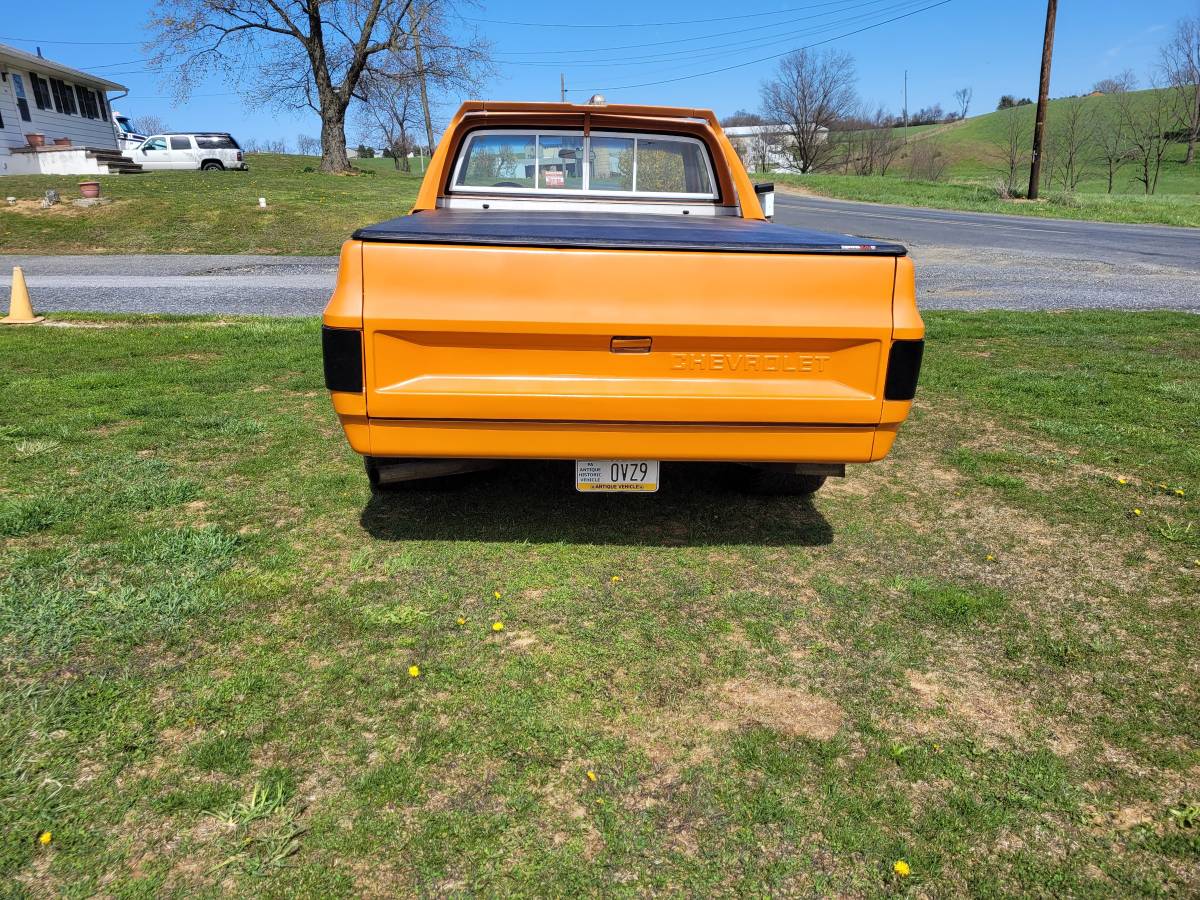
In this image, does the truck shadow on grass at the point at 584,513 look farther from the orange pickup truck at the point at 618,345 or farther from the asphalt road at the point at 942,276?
the asphalt road at the point at 942,276

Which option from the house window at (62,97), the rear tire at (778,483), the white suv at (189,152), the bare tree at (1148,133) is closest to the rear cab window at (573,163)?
the rear tire at (778,483)

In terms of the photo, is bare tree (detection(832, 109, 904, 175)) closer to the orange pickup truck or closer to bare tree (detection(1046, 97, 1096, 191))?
bare tree (detection(1046, 97, 1096, 191))

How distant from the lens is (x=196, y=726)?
7.95 ft

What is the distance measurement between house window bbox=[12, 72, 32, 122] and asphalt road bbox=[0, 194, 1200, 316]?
20.9 metres

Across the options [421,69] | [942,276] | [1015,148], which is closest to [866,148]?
[1015,148]

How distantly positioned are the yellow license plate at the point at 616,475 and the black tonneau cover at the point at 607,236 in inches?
34.9

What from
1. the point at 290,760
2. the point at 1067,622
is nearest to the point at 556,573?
the point at 290,760

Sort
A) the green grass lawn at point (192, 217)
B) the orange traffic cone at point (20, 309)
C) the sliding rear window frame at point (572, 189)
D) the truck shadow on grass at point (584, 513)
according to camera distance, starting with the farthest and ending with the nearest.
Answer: the green grass lawn at point (192, 217) → the orange traffic cone at point (20, 309) → the sliding rear window frame at point (572, 189) → the truck shadow on grass at point (584, 513)

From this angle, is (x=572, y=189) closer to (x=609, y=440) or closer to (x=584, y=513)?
(x=584, y=513)

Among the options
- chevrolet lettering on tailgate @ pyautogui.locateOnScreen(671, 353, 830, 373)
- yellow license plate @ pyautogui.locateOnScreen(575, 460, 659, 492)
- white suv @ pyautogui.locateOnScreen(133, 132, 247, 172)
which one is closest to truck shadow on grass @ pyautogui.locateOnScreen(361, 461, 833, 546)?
yellow license plate @ pyautogui.locateOnScreen(575, 460, 659, 492)

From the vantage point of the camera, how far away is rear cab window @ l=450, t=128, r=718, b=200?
503cm

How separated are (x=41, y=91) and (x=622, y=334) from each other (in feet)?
128

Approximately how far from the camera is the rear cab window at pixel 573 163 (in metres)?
5.03

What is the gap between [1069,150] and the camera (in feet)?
187
